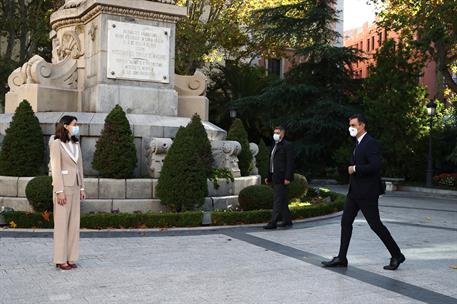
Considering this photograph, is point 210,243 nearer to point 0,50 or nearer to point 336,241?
point 336,241

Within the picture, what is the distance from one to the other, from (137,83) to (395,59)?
1753 centimetres

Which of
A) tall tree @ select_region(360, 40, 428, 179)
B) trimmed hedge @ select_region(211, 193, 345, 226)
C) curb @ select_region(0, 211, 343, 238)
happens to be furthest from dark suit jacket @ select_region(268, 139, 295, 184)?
tall tree @ select_region(360, 40, 428, 179)

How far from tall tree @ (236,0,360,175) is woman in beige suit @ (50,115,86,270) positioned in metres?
22.2

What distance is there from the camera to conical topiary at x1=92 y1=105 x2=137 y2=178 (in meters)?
11.1

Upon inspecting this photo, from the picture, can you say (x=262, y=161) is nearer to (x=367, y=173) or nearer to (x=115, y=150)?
(x=115, y=150)

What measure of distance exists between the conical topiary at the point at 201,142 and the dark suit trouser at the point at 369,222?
15.4 feet

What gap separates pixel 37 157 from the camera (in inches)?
453

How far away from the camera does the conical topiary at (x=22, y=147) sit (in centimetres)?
1132

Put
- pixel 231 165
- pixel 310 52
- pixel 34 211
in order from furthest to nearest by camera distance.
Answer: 1. pixel 310 52
2. pixel 231 165
3. pixel 34 211

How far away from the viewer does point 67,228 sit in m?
6.97

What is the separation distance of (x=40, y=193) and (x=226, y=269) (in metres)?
4.54

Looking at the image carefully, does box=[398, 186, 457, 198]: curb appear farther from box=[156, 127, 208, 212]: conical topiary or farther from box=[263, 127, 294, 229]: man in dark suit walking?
box=[156, 127, 208, 212]: conical topiary

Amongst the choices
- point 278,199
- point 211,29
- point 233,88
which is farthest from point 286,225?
point 233,88

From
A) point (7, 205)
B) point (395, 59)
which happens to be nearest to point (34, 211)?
point (7, 205)
